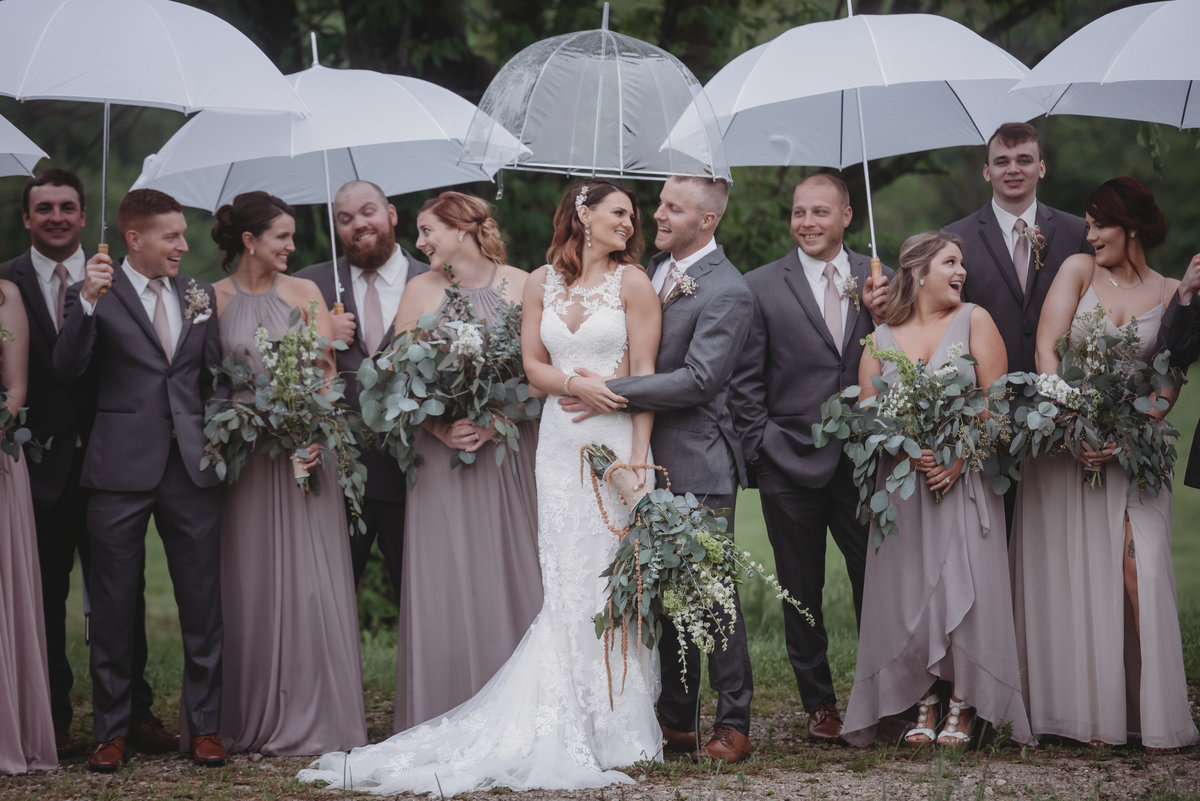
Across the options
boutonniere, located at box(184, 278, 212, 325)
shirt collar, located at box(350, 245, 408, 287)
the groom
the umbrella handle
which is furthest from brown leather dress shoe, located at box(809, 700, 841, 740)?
the umbrella handle

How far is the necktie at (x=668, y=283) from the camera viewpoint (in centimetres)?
571

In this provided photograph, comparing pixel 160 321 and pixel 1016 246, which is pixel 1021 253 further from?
pixel 160 321

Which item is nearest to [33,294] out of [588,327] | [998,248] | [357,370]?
[357,370]

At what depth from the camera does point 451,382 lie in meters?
6.04

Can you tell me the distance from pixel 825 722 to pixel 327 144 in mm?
3519

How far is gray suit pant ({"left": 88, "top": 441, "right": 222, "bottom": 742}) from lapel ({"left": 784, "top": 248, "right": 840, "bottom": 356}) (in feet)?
9.13

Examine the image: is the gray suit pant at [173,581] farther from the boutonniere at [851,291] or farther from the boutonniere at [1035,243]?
the boutonniere at [1035,243]

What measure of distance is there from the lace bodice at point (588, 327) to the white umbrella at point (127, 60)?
1.35 metres

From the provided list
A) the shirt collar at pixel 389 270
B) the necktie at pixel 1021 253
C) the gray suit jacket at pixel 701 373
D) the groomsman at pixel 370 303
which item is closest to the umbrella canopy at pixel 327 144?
the groomsman at pixel 370 303

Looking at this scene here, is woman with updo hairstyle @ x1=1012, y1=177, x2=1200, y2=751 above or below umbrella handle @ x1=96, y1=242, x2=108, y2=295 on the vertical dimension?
below

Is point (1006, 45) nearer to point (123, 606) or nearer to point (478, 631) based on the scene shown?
point (478, 631)

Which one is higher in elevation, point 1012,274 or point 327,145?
point 327,145

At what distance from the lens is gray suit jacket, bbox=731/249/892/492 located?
19.9 ft

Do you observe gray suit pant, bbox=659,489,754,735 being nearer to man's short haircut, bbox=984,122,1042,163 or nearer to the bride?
the bride
